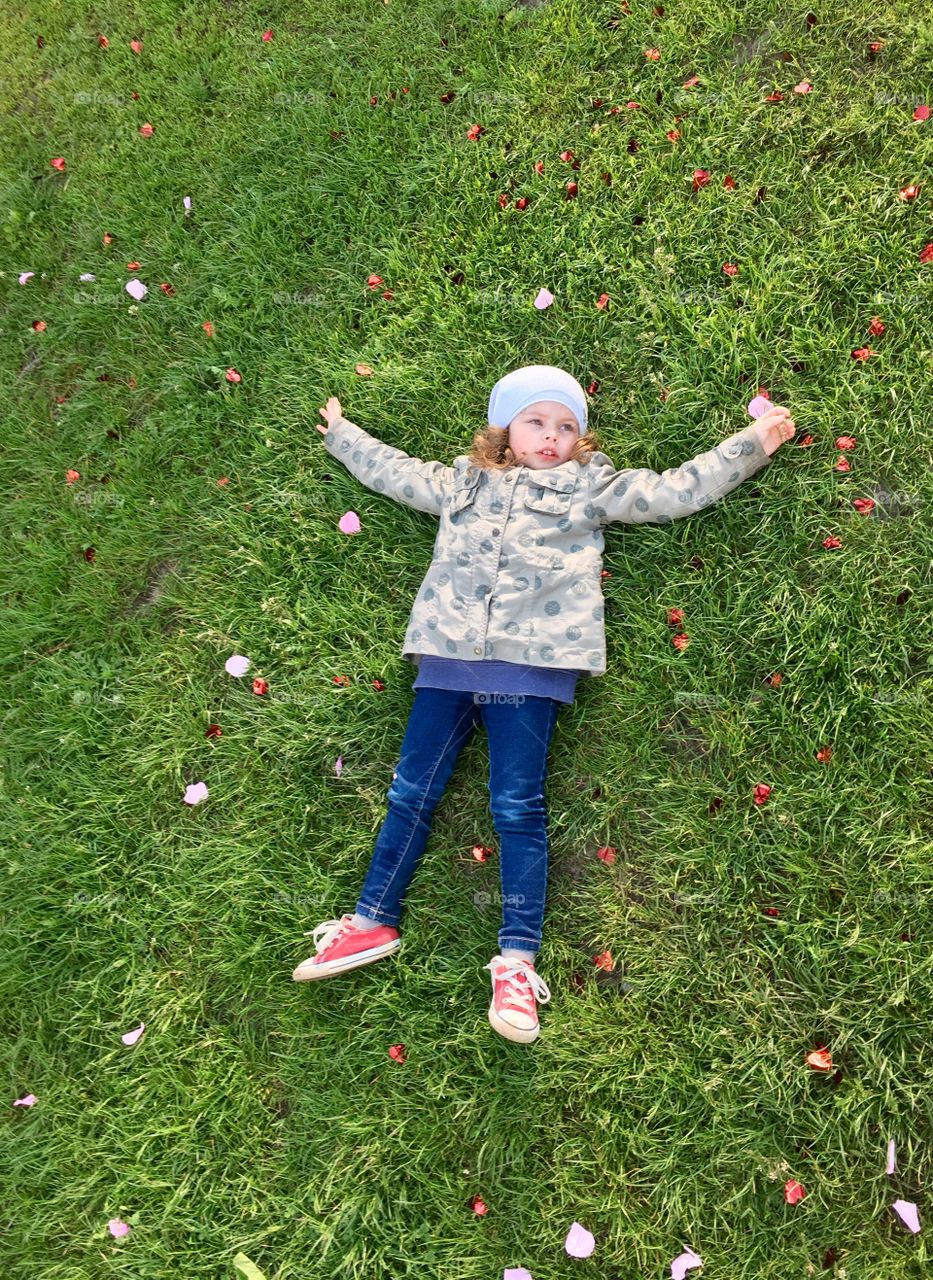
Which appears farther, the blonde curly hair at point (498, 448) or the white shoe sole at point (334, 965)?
the blonde curly hair at point (498, 448)

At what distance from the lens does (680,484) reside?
279 centimetres

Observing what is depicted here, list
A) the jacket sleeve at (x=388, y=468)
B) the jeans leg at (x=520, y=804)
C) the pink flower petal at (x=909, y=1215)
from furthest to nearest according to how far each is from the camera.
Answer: the jacket sleeve at (x=388, y=468) < the jeans leg at (x=520, y=804) < the pink flower petal at (x=909, y=1215)

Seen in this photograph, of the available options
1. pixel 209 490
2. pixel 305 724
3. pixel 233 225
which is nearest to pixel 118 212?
pixel 233 225

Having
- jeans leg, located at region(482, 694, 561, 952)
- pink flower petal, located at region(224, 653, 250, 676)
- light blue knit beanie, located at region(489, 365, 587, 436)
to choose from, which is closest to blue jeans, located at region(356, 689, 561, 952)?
jeans leg, located at region(482, 694, 561, 952)

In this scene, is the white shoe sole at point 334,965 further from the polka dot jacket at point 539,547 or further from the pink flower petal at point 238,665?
the pink flower petal at point 238,665

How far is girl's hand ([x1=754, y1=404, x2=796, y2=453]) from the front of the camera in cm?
276

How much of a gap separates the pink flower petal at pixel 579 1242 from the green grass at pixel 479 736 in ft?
0.12

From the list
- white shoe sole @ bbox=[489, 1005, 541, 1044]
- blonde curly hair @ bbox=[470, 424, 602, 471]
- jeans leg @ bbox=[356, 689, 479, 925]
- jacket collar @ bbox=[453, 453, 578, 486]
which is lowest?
white shoe sole @ bbox=[489, 1005, 541, 1044]

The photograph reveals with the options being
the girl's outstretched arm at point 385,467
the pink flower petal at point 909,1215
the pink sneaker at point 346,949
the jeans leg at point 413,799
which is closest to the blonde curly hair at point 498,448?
the girl's outstretched arm at point 385,467

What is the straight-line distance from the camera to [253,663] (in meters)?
3.27

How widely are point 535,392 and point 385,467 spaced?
25.1 inches

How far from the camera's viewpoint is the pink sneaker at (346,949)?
108 inches

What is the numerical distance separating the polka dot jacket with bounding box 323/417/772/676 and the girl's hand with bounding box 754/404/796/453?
0.08ft

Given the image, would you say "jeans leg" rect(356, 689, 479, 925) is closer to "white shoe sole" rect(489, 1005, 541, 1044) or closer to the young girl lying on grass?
the young girl lying on grass
